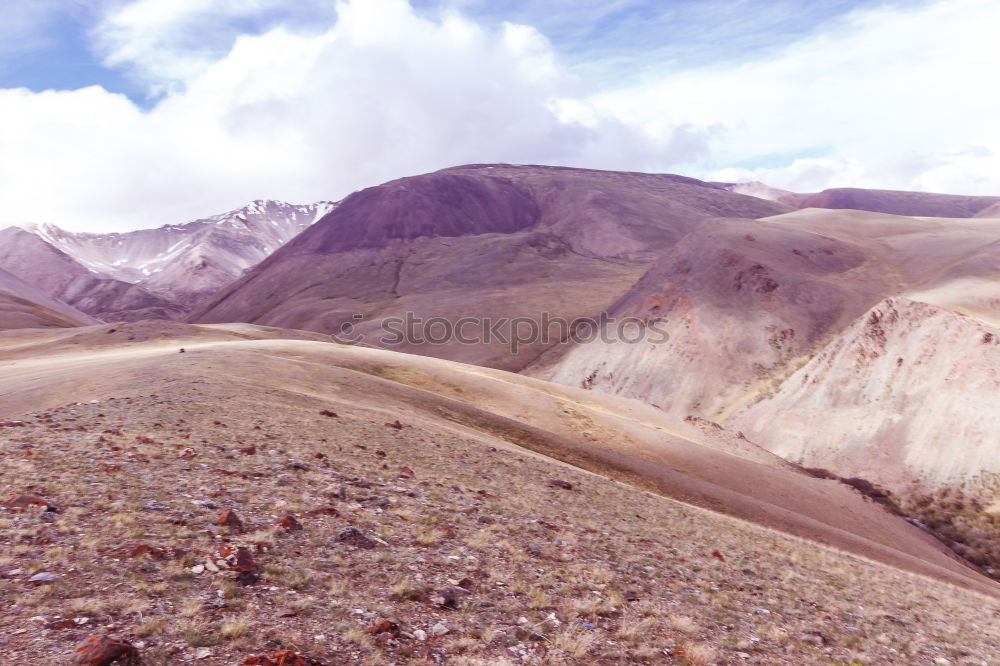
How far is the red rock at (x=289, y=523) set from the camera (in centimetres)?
887

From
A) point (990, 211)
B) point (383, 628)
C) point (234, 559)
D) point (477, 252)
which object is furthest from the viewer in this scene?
point (990, 211)

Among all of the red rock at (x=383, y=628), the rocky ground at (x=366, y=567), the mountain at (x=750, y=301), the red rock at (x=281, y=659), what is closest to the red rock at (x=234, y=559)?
the rocky ground at (x=366, y=567)

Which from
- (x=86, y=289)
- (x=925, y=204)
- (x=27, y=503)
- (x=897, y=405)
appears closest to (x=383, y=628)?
(x=27, y=503)

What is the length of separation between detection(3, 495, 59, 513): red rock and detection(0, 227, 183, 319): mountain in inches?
6119

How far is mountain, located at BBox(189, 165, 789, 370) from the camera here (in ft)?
311

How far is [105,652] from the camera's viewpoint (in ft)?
17.0

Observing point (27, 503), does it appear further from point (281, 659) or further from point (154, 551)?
point (281, 659)

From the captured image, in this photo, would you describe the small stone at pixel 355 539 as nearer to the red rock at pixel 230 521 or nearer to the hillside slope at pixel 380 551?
the hillside slope at pixel 380 551

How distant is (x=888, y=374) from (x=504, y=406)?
26859mm

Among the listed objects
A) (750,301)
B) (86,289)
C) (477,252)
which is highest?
(477,252)

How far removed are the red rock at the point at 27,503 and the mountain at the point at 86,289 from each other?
155 metres

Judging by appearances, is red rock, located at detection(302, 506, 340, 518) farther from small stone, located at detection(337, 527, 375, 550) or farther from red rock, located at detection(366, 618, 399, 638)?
red rock, located at detection(366, 618, 399, 638)

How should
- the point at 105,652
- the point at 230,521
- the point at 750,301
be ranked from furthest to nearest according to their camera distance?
the point at 750,301 < the point at 230,521 < the point at 105,652

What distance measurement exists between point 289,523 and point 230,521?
0.79 metres
